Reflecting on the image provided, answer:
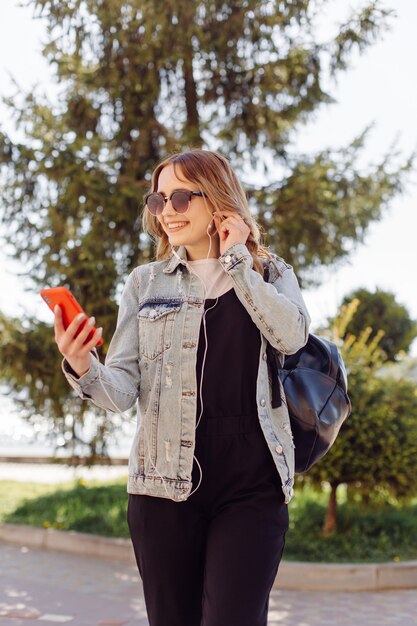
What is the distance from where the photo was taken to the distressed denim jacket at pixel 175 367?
230cm

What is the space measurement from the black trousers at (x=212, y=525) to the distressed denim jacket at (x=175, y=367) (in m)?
0.05

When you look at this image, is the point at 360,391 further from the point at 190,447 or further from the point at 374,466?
the point at 190,447

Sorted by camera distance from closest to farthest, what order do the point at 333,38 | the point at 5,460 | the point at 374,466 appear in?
the point at 374,466 < the point at 333,38 < the point at 5,460

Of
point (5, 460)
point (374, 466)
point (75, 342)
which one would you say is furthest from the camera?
point (5, 460)

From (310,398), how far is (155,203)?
787 millimetres

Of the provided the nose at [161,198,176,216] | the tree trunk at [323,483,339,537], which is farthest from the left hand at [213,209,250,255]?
the tree trunk at [323,483,339,537]

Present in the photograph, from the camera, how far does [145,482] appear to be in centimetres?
234

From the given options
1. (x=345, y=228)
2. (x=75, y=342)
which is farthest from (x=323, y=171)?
(x=75, y=342)

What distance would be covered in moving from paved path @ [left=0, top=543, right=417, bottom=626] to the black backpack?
2.87m

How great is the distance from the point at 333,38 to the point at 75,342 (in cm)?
768

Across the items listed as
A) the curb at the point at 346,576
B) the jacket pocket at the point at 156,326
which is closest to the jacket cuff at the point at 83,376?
the jacket pocket at the point at 156,326

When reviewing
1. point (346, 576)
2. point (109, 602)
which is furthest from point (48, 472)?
point (346, 576)

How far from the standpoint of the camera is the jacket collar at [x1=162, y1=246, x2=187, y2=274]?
2.59 metres

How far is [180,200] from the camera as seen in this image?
2496 millimetres
